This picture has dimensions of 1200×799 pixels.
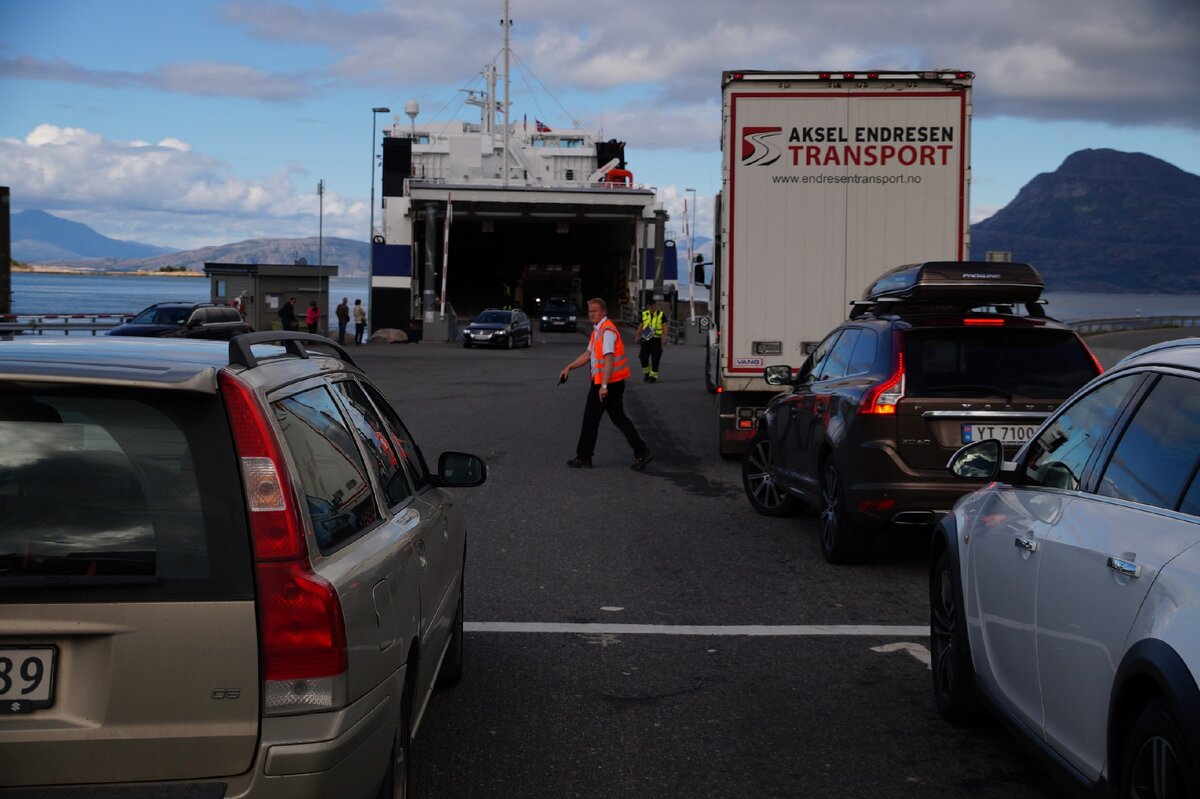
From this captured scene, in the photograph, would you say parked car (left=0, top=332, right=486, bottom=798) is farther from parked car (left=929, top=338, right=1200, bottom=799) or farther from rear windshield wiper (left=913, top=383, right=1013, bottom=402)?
rear windshield wiper (left=913, top=383, right=1013, bottom=402)

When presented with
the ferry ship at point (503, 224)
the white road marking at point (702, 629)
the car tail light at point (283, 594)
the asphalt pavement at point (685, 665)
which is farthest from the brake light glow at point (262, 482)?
the ferry ship at point (503, 224)

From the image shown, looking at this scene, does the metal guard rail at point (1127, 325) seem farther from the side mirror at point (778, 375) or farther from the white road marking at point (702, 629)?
the white road marking at point (702, 629)

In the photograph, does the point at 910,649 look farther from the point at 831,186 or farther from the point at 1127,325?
the point at 1127,325

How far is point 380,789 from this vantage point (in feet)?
11.6

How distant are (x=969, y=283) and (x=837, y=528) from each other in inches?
72.3

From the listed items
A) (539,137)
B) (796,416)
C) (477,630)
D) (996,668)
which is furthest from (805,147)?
(539,137)

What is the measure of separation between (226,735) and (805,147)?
11.0m

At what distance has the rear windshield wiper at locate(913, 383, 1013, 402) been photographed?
8188 mm

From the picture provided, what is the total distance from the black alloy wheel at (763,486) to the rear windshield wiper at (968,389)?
9.28 feet

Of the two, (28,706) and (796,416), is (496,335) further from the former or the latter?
(28,706)

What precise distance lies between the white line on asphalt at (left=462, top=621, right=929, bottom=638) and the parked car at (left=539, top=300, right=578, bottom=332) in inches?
2272

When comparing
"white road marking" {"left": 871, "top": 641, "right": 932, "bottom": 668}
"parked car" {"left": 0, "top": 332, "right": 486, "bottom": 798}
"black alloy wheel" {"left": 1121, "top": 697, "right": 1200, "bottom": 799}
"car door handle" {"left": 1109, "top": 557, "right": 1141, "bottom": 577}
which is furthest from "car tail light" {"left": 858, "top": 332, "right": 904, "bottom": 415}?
"parked car" {"left": 0, "top": 332, "right": 486, "bottom": 798}

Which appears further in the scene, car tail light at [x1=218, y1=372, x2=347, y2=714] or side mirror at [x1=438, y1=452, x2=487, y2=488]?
side mirror at [x1=438, y1=452, x2=487, y2=488]

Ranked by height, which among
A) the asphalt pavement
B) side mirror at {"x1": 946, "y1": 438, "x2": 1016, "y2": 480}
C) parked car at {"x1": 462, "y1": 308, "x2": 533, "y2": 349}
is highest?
parked car at {"x1": 462, "y1": 308, "x2": 533, "y2": 349}
